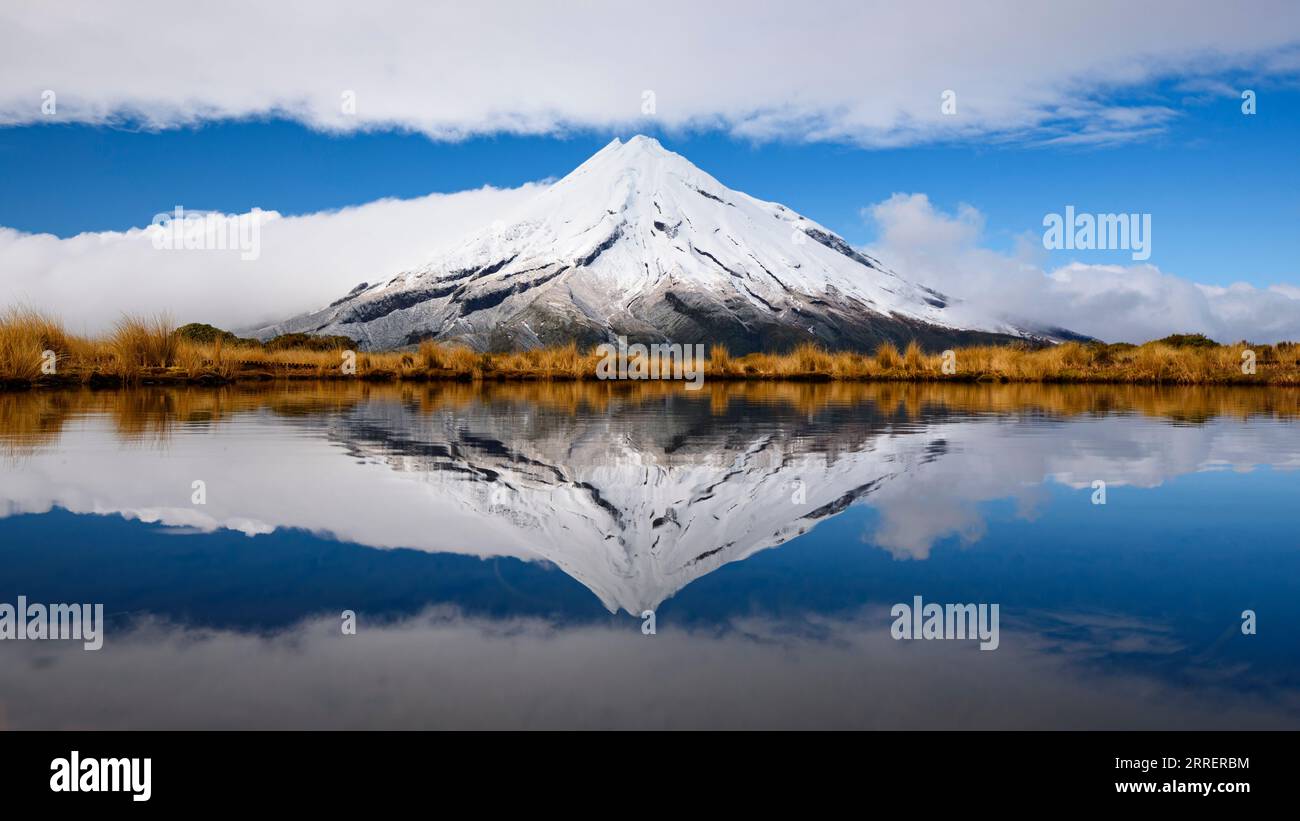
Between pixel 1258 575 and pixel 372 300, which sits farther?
pixel 372 300

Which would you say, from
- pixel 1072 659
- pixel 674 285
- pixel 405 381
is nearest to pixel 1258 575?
pixel 1072 659

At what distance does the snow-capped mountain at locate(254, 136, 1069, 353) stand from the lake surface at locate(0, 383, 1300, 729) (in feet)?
382

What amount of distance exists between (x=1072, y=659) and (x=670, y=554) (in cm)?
138

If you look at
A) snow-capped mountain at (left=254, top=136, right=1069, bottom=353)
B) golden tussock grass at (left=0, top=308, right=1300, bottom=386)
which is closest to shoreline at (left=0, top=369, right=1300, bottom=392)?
golden tussock grass at (left=0, top=308, right=1300, bottom=386)

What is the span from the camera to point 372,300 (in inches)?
6289

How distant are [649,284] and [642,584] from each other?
154169 mm

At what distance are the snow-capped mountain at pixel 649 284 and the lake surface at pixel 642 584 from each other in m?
116

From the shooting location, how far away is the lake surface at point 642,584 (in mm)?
2006

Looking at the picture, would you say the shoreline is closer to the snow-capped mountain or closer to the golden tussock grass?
the golden tussock grass

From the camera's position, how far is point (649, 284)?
510 ft

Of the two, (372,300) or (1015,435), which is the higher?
(372,300)

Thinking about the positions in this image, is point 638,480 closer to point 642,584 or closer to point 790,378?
point 642,584

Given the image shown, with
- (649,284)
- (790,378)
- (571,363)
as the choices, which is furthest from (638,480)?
(649,284)
